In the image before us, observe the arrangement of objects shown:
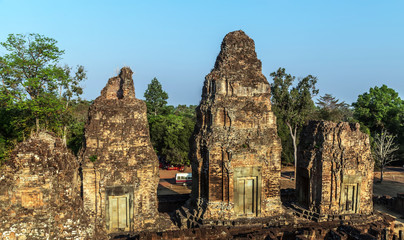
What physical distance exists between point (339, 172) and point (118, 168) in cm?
988

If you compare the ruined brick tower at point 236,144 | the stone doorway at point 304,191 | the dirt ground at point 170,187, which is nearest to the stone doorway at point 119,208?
the ruined brick tower at point 236,144

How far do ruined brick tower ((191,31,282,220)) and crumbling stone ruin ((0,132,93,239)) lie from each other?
6.73 metres

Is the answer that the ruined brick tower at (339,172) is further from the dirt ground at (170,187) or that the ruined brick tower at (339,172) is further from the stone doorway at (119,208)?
the dirt ground at (170,187)

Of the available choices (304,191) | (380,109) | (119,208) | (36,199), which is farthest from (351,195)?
(380,109)

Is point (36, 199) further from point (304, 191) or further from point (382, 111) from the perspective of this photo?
point (382, 111)

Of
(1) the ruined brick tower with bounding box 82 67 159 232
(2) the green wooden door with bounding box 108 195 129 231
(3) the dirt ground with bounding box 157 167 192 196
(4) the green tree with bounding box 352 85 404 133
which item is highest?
(4) the green tree with bounding box 352 85 404 133

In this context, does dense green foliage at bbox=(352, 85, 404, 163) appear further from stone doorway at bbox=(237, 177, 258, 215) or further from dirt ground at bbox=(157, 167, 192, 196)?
stone doorway at bbox=(237, 177, 258, 215)

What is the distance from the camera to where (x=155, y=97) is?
40.8m

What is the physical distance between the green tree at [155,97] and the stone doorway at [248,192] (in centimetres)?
2889

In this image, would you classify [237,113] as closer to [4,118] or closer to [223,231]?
[223,231]

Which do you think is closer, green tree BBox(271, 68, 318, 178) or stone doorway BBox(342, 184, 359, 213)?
stone doorway BBox(342, 184, 359, 213)

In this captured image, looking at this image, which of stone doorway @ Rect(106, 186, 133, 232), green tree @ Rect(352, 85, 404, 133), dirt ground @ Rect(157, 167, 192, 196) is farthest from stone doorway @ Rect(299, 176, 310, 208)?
green tree @ Rect(352, 85, 404, 133)

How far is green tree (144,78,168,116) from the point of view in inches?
1606

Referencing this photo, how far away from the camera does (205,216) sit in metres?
12.5
